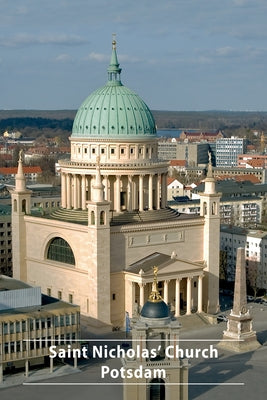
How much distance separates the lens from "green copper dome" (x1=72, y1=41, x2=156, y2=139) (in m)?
80.1

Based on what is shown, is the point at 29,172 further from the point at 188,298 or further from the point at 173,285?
the point at 188,298

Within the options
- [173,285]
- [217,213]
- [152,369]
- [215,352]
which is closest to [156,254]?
[173,285]

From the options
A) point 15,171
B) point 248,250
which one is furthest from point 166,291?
point 15,171

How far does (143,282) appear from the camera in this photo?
7369 cm

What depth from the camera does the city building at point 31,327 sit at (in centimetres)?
5919

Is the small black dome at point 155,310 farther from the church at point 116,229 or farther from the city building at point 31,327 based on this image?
the church at point 116,229

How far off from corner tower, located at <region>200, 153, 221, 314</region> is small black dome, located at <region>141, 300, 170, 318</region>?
32184 millimetres

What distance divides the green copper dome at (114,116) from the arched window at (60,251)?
1068 cm

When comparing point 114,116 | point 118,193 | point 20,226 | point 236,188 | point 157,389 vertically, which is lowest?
point 157,389

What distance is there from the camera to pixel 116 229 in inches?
2960

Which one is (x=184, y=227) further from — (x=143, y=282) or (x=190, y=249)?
(x=143, y=282)

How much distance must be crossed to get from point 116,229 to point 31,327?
57.2 feet

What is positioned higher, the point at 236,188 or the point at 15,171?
the point at 15,171

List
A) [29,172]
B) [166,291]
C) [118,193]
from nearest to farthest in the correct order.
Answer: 1. [166,291]
2. [118,193]
3. [29,172]
